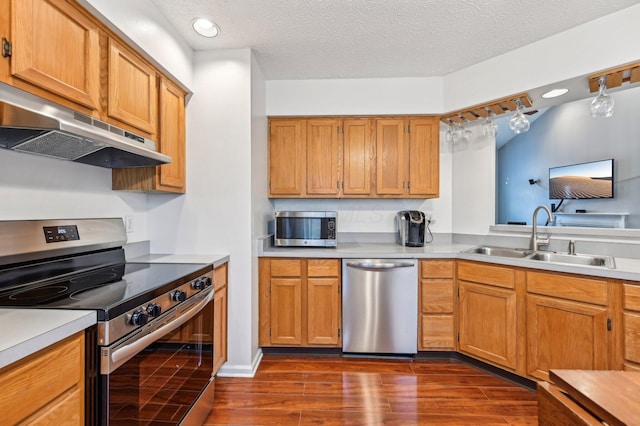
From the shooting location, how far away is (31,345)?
779 mm

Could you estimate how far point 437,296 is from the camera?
8.46ft

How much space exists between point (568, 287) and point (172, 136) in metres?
2.83

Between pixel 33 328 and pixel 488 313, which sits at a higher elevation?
pixel 33 328

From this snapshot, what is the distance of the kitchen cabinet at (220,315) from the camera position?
6.89 ft

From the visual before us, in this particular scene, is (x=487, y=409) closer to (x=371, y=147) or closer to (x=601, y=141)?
(x=371, y=147)

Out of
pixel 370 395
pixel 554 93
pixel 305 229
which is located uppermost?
pixel 554 93

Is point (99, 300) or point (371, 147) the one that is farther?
point (371, 147)

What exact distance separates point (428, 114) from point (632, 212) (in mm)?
1765

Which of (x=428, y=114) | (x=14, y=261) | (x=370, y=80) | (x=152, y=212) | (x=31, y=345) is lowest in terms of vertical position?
(x=31, y=345)

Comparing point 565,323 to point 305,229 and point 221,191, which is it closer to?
point 305,229

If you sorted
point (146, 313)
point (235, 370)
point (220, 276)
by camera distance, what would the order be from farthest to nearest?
1. point (235, 370)
2. point (220, 276)
3. point (146, 313)

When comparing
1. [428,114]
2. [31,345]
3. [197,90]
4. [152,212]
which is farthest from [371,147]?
[31,345]

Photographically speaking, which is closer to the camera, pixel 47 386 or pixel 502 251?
pixel 47 386

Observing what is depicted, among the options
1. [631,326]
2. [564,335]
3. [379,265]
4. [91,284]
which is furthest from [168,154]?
[631,326]
